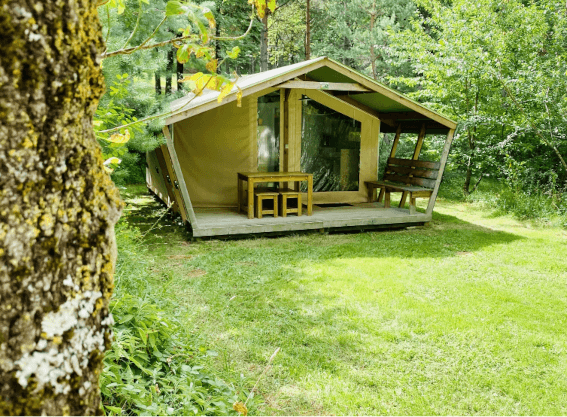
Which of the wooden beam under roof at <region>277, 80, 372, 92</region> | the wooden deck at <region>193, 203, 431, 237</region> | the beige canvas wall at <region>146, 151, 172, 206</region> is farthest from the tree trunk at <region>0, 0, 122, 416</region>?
the beige canvas wall at <region>146, 151, 172, 206</region>

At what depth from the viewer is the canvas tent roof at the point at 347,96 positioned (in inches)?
282


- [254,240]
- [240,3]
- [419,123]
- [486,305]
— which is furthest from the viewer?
[240,3]

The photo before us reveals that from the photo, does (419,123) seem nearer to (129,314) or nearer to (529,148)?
(529,148)

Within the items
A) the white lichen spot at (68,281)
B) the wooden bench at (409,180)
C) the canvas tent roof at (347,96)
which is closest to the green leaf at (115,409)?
the white lichen spot at (68,281)

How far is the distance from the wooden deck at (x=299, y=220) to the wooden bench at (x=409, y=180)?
38cm

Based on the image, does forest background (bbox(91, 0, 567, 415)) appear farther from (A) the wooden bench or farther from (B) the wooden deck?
(A) the wooden bench

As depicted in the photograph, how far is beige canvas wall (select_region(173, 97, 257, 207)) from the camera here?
8938 mm

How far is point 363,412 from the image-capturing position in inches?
120

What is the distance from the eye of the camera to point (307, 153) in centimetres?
961

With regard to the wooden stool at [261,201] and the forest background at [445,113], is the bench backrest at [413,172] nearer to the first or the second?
the forest background at [445,113]

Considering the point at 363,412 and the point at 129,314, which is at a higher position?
the point at 129,314

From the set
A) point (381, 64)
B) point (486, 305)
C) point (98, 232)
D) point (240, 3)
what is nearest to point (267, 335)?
point (486, 305)

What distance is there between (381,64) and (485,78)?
10185mm

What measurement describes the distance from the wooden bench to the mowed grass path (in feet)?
4.07
